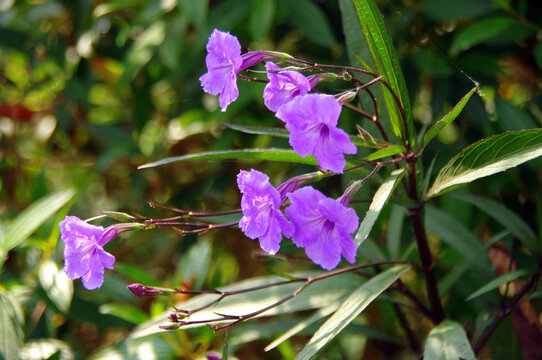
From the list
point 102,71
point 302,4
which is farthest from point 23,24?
point 302,4

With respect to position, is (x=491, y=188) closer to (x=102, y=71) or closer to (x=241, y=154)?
(x=241, y=154)

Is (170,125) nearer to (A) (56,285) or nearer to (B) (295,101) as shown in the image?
(A) (56,285)

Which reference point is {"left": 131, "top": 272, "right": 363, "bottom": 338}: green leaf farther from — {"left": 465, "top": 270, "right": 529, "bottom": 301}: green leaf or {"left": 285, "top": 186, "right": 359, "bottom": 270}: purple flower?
{"left": 285, "top": 186, "right": 359, "bottom": 270}: purple flower

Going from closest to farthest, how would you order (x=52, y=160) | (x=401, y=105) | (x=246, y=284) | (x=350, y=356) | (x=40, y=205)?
A: (x=401, y=105), (x=246, y=284), (x=40, y=205), (x=350, y=356), (x=52, y=160)

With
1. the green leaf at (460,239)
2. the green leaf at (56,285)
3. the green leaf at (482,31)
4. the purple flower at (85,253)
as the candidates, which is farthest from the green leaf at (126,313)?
the green leaf at (482,31)

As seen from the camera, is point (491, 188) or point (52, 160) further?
point (52, 160)

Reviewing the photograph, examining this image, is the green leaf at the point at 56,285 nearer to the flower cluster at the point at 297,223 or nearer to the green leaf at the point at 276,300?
the green leaf at the point at 276,300

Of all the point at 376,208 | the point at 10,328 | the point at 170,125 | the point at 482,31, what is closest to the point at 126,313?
the point at 10,328
